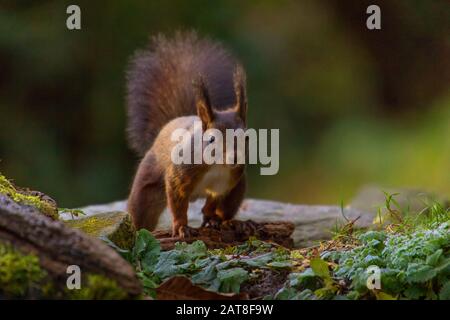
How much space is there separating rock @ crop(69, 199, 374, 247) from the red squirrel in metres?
0.42

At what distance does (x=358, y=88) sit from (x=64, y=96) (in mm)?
3435

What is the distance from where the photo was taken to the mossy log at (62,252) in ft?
8.67

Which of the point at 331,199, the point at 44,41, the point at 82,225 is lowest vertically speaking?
the point at 331,199

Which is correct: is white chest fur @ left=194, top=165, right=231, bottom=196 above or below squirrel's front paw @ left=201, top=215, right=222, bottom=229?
above

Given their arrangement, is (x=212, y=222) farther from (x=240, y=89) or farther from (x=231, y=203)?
(x=240, y=89)

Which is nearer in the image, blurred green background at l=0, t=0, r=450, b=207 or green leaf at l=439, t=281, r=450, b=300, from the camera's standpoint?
green leaf at l=439, t=281, r=450, b=300

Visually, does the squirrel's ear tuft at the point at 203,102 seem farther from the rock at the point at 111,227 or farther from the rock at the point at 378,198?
the rock at the point at 378,198

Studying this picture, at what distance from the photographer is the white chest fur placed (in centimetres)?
461

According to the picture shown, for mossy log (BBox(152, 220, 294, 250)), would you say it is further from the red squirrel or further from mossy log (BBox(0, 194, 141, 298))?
mossy log (BBox(0, 194, 141, 298))

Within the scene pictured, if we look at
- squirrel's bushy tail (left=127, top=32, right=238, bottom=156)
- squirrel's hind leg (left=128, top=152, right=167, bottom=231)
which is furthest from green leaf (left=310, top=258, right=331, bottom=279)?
squirrel's bushy tail (left=127, top=32, right=238, bottom=156)

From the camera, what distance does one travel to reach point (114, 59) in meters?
8.93
